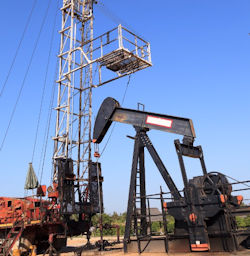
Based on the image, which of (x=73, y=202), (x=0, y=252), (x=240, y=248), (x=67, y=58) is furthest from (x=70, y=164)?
(x=240, y=248)

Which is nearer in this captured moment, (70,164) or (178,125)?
(178,125)

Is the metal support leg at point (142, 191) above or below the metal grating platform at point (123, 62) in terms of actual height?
below

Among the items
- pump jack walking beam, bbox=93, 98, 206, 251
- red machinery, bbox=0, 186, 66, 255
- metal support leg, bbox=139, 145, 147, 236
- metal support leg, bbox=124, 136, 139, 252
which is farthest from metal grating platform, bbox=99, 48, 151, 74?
red machinery, bbox=0, 186, 66, 255

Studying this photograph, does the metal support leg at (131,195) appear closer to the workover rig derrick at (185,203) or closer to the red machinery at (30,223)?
the workover rig derrick at (185,203)

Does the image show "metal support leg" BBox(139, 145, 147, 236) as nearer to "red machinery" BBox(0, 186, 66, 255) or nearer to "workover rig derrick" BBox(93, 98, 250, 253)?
"workover rig derrick" BBox(93, 98, 250, 253)

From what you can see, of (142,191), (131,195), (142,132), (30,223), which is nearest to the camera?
(131,195)

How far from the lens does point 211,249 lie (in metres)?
9.39

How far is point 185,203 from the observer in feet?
32.4

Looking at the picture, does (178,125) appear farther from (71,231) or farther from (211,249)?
(71,231)

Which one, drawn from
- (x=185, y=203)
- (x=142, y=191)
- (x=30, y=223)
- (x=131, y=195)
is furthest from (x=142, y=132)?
(x=30, y=223)

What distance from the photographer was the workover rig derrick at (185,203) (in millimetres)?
9328

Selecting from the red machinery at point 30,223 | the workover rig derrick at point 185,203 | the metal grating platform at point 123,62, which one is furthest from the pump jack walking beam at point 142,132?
the metal grating platform at point 123,62

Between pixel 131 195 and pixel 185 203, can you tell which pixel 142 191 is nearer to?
pixel 131 195

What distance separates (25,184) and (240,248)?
1330cm
